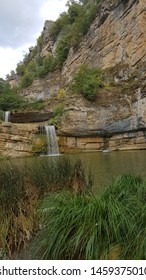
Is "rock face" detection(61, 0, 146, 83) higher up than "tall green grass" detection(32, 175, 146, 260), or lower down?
higher up

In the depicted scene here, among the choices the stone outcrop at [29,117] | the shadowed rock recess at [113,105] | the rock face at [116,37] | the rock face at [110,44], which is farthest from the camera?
the rock face at [110,44]

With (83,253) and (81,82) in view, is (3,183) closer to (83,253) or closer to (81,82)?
(83,253)

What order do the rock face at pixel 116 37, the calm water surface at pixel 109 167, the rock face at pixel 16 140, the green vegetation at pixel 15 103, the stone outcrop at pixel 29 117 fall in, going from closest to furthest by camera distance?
1. the calm water surface at pixel 109 167
2. the rock face at pixel 16 140
3. the stone outcrop at pixel 29 117
4. the rock face at pixel 116 37
5. the green vegetation at pixel 15 103

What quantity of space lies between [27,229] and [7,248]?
1.55ft

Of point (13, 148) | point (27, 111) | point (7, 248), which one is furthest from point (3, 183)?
point (27, 111)

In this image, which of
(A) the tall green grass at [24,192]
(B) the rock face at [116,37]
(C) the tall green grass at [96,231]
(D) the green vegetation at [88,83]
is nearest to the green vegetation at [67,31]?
(B) the rock face at [116,37]

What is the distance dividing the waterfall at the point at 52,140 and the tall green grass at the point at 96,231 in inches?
784

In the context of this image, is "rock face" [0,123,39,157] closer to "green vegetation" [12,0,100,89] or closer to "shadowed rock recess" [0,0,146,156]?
"shadowed rock recess" [0,0,146,156]

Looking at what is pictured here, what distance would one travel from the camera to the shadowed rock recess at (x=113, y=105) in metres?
23.2

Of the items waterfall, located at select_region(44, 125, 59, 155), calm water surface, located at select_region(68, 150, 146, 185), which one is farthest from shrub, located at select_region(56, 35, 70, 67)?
calm water surface, located at select_region(68, 150, 146, 185)

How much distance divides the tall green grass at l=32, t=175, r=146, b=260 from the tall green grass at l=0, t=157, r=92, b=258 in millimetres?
361

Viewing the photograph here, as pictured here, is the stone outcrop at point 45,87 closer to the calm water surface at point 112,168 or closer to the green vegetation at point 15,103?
the green vegetation at point 15,103

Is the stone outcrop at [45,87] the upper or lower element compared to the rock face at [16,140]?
upper

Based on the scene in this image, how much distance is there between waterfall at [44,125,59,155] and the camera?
2345cm
